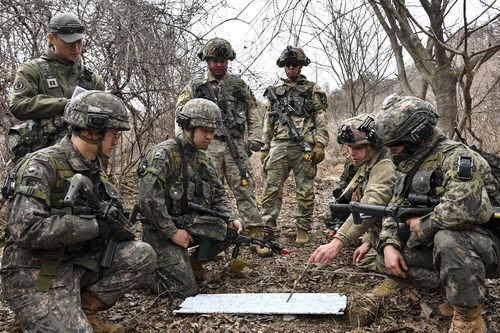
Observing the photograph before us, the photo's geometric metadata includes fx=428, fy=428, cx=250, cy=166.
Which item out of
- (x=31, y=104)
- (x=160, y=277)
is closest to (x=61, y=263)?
(x=160, y=277)

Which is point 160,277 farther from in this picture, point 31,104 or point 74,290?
point 31,104

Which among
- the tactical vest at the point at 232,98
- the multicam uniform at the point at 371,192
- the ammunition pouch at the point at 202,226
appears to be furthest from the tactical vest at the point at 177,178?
the multicam uniform at the point at 371,192

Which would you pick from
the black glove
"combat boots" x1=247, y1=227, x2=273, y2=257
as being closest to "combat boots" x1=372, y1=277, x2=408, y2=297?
"combat boots" x1=247, y1=227, x2=273, y2=257

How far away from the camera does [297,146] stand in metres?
5.60

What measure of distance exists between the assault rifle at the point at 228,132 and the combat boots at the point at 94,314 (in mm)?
2421

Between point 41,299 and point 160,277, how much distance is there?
4.20 feet

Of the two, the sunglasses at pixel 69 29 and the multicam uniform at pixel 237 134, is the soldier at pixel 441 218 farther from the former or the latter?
the sunglasses at pixel 69 29

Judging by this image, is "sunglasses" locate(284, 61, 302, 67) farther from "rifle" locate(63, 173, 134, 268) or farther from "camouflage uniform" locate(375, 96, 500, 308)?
"rifle" locate(63, 173, 134, 268)

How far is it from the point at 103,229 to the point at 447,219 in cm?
236

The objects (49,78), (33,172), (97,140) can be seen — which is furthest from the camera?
(49,78)

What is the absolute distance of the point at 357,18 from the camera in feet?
36.2

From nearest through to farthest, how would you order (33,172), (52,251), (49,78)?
(33,172)
(52,251)
(49,78)

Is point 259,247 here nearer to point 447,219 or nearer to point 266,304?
point 266,304

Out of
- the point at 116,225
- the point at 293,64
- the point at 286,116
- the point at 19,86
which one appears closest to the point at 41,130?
the point at 19,86
